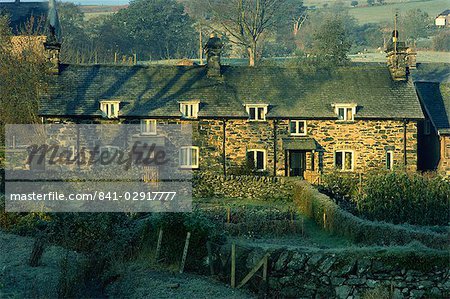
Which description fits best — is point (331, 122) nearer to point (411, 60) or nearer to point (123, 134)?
point (123, 134)

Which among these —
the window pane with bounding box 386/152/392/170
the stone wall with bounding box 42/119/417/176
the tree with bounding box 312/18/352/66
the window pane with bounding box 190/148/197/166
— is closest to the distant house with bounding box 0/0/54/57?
the tree with bounding box 312/18/352/66

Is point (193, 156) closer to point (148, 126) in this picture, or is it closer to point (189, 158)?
point (189, 158)

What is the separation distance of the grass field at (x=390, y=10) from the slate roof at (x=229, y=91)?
10129 centimetres

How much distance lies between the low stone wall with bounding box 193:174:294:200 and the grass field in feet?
361

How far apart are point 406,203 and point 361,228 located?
6490mm

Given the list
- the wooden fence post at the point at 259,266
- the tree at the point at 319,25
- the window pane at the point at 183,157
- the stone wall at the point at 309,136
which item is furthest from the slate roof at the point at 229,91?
the tree at the point at 319,25

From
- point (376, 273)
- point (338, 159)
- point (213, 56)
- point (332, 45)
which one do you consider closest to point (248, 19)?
point (332, 45)

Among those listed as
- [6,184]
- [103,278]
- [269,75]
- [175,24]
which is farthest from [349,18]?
[103,278]

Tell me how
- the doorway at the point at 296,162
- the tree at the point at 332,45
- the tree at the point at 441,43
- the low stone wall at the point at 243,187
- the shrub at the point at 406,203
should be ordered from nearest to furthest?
the shrub at the point at 406,203, the low stone wall at the point at 243,187, the doorway at the point at 296,162, the tree at the point at 332,45, the tree at the point at 441,43

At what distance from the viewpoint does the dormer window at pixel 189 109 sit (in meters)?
41.7

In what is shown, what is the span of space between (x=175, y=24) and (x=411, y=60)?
4195 cm

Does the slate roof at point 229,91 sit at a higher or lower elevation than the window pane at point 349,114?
higher

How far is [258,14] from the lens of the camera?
2724 inches

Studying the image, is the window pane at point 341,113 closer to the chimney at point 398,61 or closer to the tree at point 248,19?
the chimney at point 398,61
